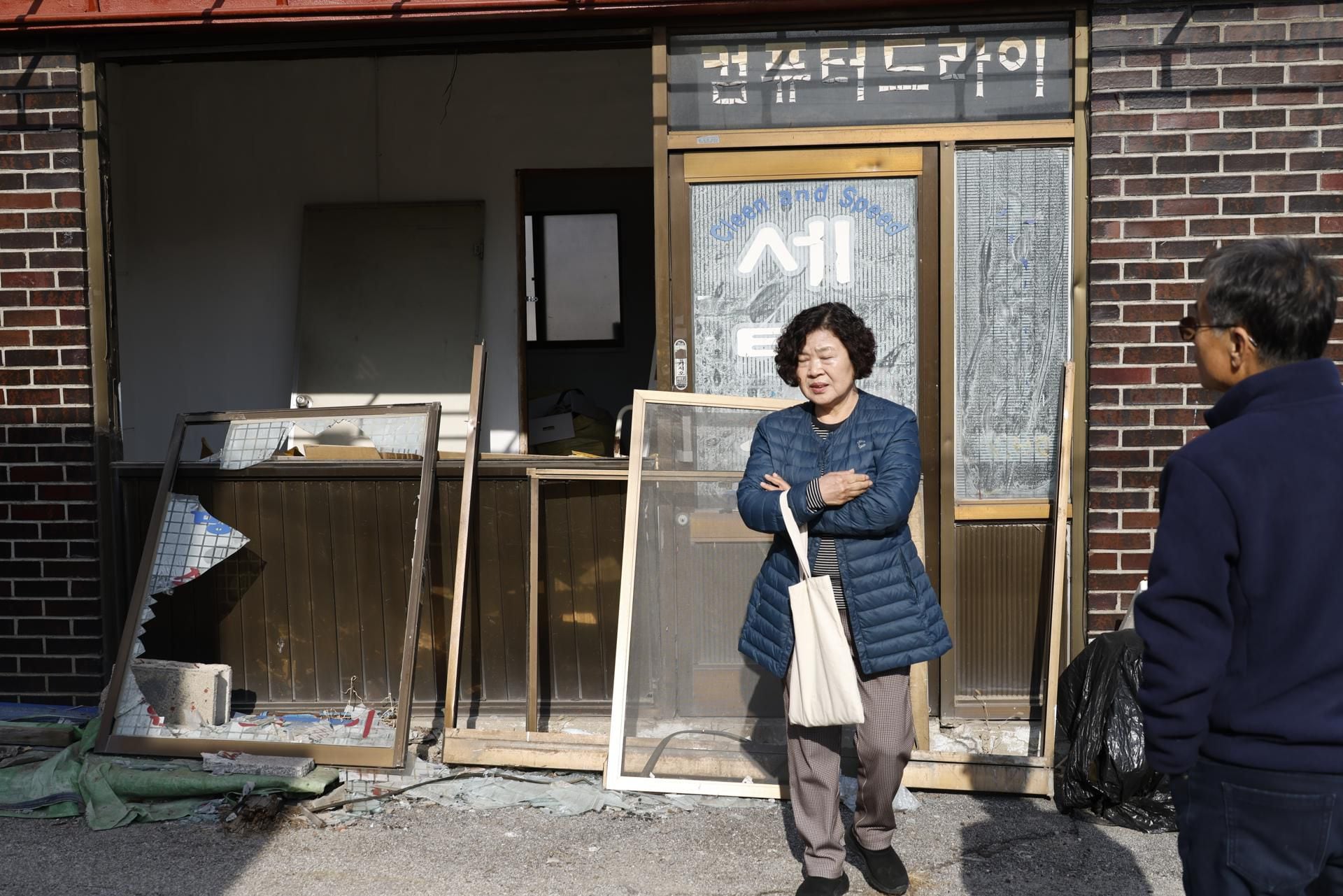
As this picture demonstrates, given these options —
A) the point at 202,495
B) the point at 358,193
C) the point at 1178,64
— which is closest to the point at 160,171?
the point at 358,193

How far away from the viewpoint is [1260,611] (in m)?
1.92

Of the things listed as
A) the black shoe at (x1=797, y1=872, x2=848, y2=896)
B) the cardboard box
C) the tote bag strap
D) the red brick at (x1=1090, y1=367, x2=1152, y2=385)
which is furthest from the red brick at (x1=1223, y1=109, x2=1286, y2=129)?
the cardboard box

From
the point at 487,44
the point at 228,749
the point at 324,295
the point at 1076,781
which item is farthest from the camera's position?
the point at 324,295

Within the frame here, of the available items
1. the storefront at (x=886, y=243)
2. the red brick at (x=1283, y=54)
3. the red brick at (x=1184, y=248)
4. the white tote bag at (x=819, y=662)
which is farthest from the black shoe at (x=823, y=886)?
the red brick at (x=1283, y=54)

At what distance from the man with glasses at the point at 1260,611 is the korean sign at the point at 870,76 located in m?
2.84

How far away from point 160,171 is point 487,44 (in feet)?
7.41

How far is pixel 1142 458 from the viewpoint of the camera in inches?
180

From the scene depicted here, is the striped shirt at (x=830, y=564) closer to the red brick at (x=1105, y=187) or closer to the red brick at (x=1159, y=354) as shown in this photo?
the red brick at (x=1159, y=354)

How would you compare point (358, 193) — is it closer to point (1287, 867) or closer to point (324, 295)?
point (324, 295)

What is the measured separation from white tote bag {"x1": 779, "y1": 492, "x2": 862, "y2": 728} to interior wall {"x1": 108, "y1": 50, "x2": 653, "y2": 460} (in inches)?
157

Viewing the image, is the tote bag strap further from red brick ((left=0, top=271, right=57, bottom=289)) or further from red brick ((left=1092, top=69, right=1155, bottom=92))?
red brick ((left=0, top=271, right=57, bottom=289))

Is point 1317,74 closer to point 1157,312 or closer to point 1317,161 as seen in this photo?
point 1317,161

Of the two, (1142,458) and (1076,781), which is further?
(1142,458)

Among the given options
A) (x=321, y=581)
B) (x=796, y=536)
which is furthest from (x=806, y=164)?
(x=321, y=581)
